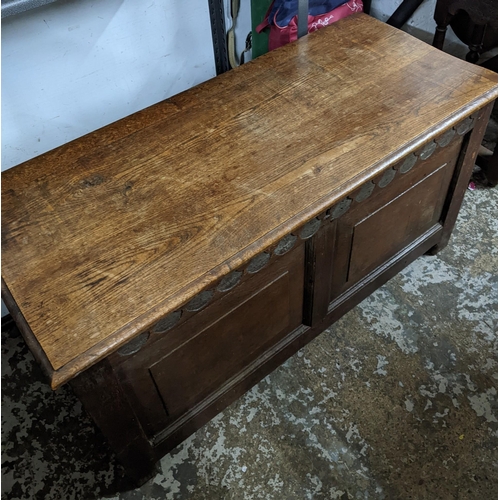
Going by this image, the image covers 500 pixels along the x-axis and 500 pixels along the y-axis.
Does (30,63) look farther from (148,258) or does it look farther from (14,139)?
(148,258)

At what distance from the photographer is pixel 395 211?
4.79 ft

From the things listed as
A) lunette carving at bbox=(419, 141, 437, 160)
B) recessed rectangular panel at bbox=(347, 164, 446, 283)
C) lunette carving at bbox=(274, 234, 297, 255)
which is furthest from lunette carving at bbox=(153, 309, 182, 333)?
lunette carving at bbox=(419, 141, 437, 160)

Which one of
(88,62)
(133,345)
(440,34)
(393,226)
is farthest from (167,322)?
(440,34)

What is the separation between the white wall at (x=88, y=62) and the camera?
4.63 feet

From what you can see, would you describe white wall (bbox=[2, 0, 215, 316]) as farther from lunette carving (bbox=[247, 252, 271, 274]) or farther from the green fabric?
lunette carving (bbox=[247, 252, 271, 274])

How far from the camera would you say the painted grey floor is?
1.39 metres

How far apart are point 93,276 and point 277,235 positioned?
0.39 metres

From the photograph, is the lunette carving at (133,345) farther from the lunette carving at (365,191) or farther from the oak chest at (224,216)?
the lunette carving at (365,191)

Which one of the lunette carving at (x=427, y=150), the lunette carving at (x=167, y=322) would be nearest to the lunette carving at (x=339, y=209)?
the lunette carving at (x=427, y=150)

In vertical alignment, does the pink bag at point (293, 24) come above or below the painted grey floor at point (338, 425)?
above

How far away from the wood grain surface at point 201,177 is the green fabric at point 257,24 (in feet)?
1.36

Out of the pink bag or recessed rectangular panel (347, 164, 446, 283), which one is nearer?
recessed rectangular panel (347, 164, 446, 283)

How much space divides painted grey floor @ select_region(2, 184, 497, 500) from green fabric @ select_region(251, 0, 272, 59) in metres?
1.06

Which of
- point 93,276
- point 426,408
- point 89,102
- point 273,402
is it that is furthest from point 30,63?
point 426,408
